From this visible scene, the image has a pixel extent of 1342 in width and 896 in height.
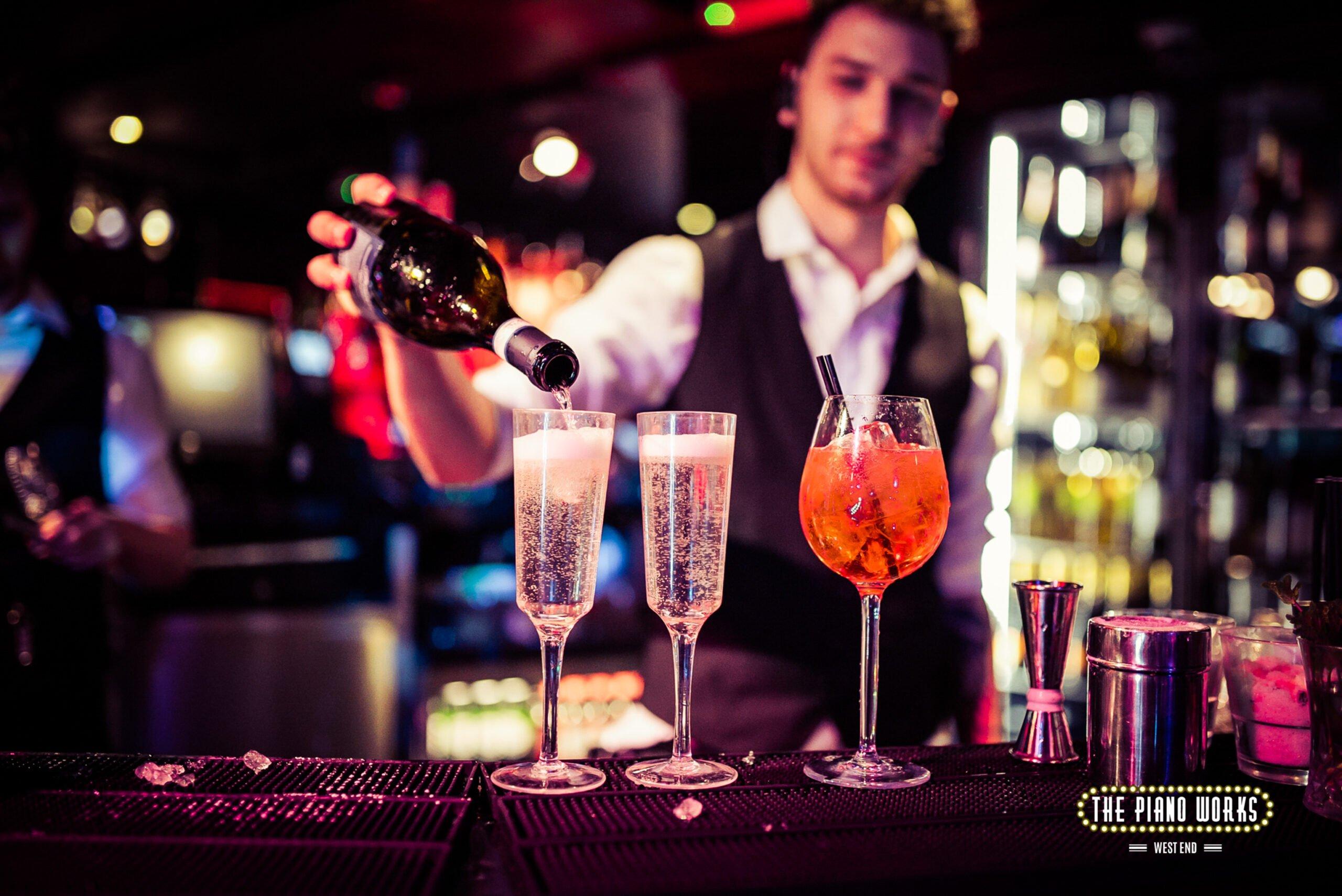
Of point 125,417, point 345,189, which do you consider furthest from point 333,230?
point 345,189

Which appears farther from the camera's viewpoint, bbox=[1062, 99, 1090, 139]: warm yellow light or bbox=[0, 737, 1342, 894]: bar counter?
bbox=[1062, 99, 1090, 139]: warm yellow light

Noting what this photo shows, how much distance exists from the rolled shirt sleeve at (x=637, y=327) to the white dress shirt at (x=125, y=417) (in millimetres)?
1083

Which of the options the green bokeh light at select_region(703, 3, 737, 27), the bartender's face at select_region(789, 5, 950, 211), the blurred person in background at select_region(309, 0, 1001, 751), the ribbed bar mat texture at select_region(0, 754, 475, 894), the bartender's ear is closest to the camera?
the ribbed bar mat texture at select_region(0, 754, 475, 894)

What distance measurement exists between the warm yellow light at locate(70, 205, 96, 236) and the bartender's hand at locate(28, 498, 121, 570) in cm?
280

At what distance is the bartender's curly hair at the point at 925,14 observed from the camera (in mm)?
1896

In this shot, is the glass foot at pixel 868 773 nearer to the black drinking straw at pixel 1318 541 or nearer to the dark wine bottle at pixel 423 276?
the black drinking straw at pixel 1318 541

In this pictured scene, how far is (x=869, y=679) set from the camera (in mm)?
1038

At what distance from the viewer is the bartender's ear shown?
2045 mm

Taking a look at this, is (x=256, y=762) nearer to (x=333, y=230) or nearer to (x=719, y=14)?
(x=333, y=230)

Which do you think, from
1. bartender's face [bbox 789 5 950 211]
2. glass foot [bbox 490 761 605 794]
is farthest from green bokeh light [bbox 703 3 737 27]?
glass foot [bbox 490 761 605 794]

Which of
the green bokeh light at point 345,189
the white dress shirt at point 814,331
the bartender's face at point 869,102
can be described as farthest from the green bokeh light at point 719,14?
the green bokeh light at point 345,189

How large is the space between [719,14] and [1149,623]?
2848mm

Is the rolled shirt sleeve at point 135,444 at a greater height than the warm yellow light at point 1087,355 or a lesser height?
lesser

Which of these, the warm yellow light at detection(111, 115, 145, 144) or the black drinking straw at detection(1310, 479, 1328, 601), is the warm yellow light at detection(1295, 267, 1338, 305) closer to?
the black drinking straw at detection(1310, 479, 1328, 601)
